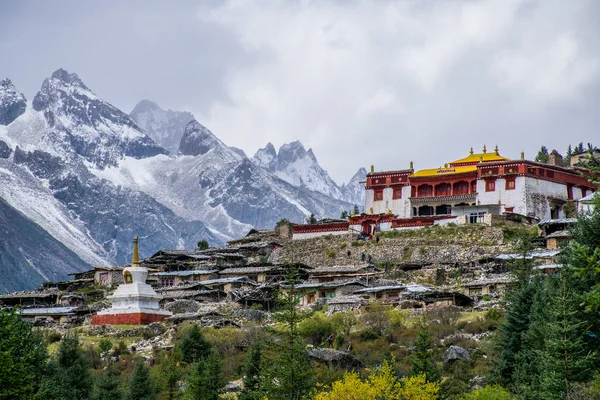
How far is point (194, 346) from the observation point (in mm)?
79625

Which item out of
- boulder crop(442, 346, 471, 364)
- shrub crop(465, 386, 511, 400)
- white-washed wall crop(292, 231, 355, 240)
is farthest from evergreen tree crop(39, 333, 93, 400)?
white-washed wall crop(292, 231, 355, 240)

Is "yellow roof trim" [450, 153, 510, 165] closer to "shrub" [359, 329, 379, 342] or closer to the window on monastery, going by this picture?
the window on monastery

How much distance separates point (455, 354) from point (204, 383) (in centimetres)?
1782

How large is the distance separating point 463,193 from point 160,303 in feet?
107

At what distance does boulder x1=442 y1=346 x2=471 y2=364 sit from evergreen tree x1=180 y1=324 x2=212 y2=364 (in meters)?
15.5

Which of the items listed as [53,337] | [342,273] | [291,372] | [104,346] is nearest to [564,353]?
[291,372]

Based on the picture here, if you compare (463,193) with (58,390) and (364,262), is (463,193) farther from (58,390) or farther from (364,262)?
(58,390)

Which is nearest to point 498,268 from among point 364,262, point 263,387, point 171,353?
point 364,262

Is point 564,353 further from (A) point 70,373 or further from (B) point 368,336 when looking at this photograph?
(B) point 368,336

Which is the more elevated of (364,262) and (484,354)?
(364,262)

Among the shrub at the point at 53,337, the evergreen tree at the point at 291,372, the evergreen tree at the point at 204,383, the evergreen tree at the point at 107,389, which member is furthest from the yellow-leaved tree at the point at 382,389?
the shrub at the point at 53,337

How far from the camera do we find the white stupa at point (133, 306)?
9575cm

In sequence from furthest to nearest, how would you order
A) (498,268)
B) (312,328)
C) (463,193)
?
(463,193)
(498,268)
(312,328)

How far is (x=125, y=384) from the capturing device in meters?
74.1
